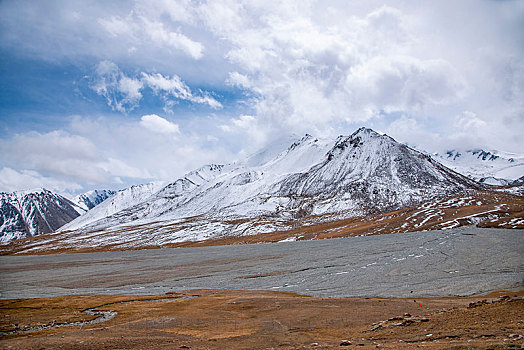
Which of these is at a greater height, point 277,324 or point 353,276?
point 277,324

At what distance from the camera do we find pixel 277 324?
32.9 meters

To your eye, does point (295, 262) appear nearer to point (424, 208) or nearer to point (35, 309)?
point (35, 309)

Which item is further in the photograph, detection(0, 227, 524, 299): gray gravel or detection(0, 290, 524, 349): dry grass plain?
detection(0, 227, 524, 299): gray gravel

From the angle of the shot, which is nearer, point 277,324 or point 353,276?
point 277,324

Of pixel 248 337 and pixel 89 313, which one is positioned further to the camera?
pixel 89 313

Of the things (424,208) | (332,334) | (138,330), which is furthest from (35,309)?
(424,208)

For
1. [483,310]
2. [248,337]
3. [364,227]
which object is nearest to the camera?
[483,310]

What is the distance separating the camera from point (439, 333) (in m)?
21.4

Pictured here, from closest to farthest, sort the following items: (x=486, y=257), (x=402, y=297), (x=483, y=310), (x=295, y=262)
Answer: (x=483, y=310)
(x=402, y=297)
(x=486, y=257)
(x=295, y=262)

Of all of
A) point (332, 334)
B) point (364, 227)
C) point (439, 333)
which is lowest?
point (364, 227)

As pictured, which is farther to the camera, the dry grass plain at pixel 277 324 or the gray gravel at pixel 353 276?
the gray gravel at pixel 353 276

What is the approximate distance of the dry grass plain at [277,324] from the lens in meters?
21.5

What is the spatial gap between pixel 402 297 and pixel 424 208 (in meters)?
174

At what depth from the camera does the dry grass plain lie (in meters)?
21.5
